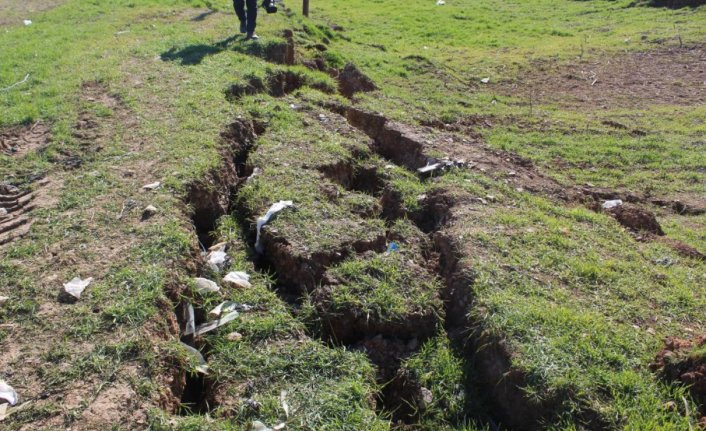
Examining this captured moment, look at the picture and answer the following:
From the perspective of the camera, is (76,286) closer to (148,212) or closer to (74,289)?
(74,289)

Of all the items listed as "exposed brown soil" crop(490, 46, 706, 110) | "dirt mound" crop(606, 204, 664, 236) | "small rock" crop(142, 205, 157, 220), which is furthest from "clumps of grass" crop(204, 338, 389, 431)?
"exposed brown soil" crop(490, 46, 706, 110)

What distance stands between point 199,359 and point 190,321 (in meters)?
0.31

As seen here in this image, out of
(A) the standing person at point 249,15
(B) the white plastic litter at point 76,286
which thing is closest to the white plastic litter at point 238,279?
(B) the white plastic litter at point 76,286

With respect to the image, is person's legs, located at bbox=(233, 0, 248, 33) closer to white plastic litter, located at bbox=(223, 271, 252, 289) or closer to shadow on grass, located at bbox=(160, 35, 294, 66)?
shadow on grass, located at bbox=(160, 35, 294, 66)

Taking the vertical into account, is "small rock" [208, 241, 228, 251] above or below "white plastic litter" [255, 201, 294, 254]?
below

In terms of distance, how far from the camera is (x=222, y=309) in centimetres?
367

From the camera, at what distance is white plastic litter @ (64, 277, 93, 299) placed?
3.41 m

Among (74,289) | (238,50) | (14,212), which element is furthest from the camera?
(238,50)

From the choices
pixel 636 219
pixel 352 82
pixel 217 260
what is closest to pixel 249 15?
pixel 352 82

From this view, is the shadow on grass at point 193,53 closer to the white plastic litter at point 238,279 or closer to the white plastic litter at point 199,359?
A: the white plastic litter at point 238,279

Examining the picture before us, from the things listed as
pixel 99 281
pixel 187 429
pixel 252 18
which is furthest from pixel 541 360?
pixel 252 18

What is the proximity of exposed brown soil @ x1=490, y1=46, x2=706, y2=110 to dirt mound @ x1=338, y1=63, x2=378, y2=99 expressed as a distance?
238cm

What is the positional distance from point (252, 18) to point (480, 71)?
4.10m

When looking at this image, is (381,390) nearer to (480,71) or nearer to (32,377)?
(32,377)
